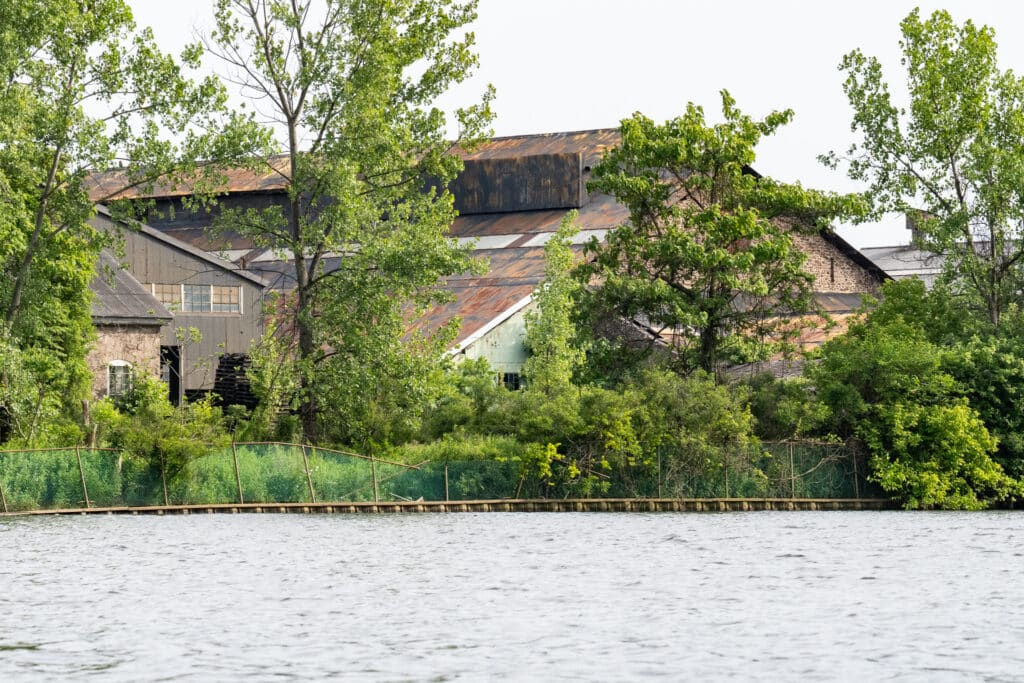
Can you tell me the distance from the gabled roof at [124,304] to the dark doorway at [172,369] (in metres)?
2.44

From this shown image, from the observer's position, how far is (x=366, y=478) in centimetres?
4216

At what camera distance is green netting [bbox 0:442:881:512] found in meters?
38.5

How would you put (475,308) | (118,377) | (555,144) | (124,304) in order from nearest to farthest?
1. (118,377)
2. (124,304)
3. (475,308)
4. (555,144)

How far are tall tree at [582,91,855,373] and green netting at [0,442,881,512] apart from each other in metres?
3.98

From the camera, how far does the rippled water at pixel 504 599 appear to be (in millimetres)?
19234

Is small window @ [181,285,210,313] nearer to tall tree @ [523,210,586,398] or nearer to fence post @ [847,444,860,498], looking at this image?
tall tree @ [523,210,586,398]

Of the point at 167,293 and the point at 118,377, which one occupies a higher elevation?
the point at 167,293

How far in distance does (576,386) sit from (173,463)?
12.0 m

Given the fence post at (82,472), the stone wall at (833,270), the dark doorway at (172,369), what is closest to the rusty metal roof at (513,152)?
the stone wall at (833,270)

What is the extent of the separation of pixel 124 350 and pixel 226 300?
7764 mm

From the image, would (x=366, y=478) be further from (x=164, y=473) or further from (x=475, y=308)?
(x=475, y=308)

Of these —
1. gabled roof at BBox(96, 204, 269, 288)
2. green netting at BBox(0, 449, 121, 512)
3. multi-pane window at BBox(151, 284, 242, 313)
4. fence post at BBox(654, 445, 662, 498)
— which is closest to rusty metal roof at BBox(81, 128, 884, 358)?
gabled roof at BBox(96, 204, 269, 288)

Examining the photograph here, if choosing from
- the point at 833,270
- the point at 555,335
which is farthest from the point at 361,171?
the point at 833,270

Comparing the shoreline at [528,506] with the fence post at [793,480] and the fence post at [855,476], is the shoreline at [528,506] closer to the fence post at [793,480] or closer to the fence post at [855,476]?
the fence post at [793,480]
